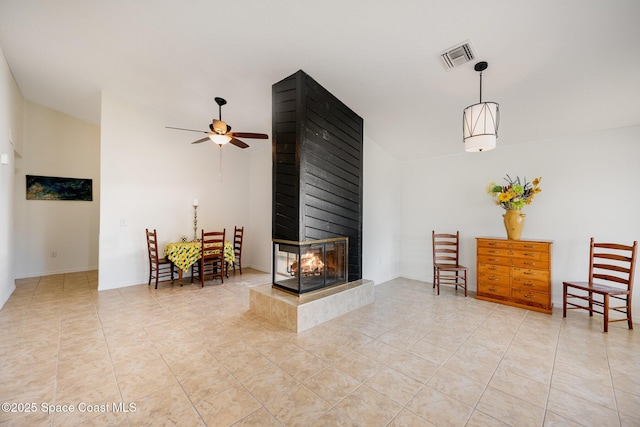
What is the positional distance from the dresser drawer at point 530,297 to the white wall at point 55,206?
822 cm

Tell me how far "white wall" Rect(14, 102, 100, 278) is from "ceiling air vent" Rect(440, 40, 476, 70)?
23.1 ft

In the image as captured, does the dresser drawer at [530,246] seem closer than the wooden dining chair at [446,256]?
Yes

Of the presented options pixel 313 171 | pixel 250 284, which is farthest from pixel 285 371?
pixel 250 284

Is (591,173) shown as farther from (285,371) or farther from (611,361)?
(285,371)

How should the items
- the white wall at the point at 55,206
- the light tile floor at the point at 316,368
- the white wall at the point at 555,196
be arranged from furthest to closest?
the white wall at the point at 55,206 → the white wall at the point at 555,196 → the light tile floor at the point at 316,368

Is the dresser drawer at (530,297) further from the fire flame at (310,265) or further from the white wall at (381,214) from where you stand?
the fire flame at (310,265)

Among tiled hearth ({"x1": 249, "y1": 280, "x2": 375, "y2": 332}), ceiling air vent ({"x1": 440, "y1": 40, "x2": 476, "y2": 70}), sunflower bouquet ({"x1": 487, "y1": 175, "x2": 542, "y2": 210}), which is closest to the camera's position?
ceiling air vent ({"x1": 440, "y1": 40, "x2": 476, "y2": 70})

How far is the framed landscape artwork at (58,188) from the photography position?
5123 mm

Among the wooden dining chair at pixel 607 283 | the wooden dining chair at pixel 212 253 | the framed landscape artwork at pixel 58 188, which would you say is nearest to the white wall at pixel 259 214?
the wooden dining chair at pixel 212 253

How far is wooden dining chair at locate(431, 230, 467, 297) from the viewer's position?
4547 millimetres

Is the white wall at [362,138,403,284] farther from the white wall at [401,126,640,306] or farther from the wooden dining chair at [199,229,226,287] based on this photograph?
the wooden dining chair at [199,229,226,287]

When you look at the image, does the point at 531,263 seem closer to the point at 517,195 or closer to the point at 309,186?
the point at 517,195

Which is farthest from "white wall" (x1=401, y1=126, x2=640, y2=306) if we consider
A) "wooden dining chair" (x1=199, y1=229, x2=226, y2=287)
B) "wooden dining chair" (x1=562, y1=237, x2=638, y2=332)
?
"wooden dining chair" (x1=199, y1=229, x2=226, y2=287)

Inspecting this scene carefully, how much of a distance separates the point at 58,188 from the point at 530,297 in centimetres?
875
